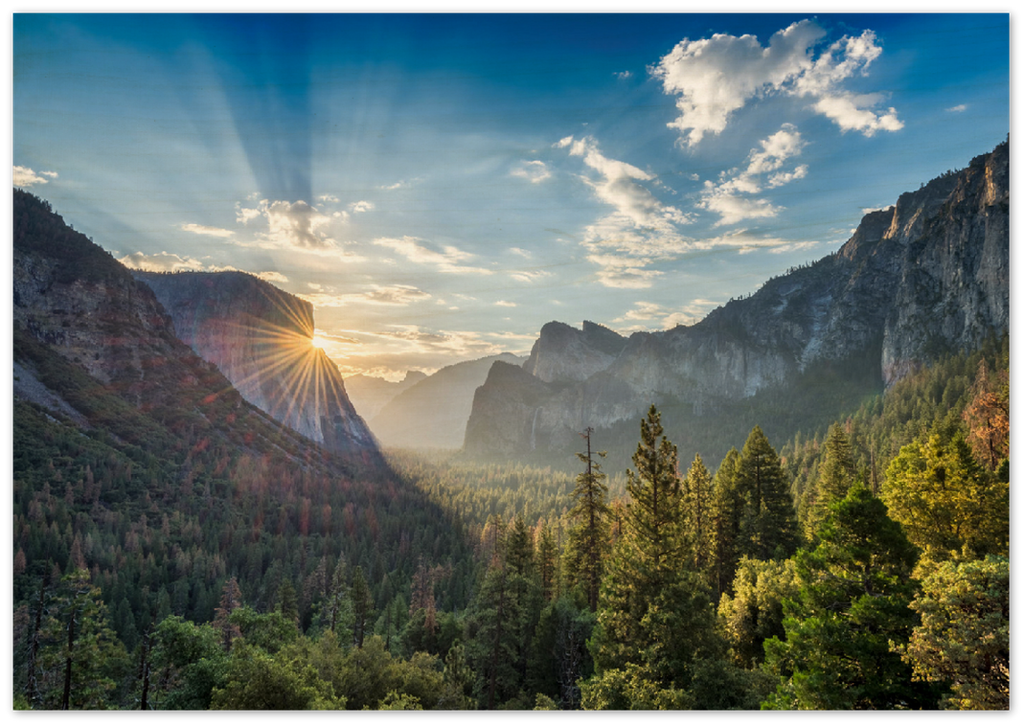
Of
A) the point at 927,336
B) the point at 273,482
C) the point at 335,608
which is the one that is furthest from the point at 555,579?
the point at 927,336

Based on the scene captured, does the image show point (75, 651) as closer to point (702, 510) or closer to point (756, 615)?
→ point (756, 615)

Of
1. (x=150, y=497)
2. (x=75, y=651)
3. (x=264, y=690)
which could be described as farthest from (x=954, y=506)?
(x=150, y=497)

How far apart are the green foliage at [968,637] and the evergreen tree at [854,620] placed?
1.05m

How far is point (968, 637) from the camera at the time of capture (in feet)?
27.5

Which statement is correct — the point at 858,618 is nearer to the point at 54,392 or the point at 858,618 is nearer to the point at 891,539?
the point at 891,539

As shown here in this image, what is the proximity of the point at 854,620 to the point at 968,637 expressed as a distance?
362 cm

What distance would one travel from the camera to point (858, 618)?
11.5 meters

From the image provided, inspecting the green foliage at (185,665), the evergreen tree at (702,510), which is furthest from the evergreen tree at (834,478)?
the green foliage at (185,665)

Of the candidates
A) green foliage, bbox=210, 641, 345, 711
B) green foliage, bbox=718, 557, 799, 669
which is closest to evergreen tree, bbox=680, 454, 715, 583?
green foliage, bbox=718, 557, 799, 669

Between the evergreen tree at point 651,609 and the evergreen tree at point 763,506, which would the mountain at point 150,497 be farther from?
the evergreen tree at point 763,506

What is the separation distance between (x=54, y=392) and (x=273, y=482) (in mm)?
86510

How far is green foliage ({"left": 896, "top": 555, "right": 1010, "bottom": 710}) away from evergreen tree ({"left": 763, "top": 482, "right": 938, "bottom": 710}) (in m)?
1.05

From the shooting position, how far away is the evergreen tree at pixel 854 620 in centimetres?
1083
